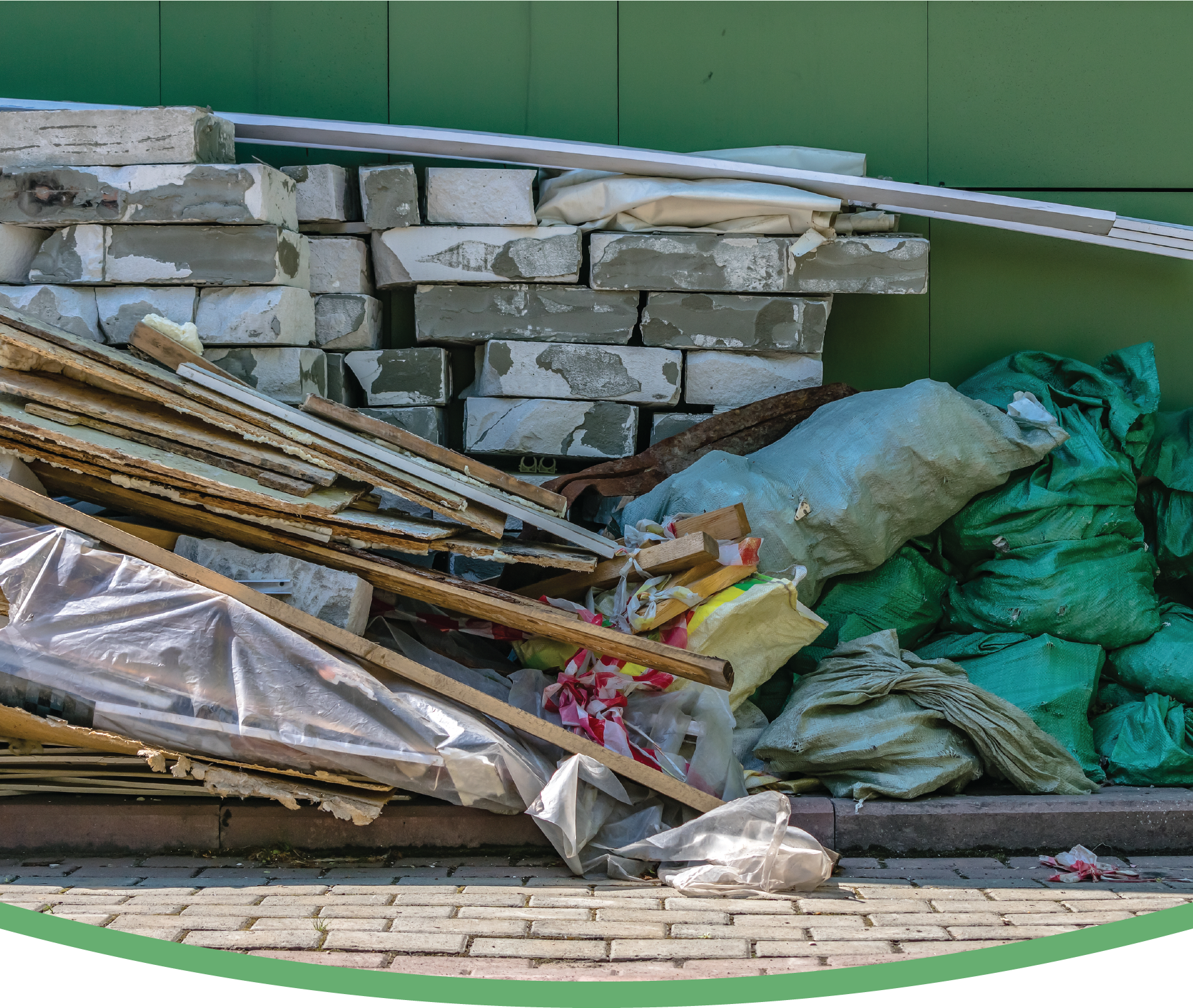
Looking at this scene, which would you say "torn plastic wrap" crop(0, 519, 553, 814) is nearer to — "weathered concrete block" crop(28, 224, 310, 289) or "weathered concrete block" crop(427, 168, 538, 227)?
"weathered concrete block" crop(28, 224, 310, 289)

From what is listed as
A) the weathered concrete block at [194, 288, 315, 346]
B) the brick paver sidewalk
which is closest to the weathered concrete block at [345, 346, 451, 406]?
the weathered concrete block at [194, 288, 315, 346]

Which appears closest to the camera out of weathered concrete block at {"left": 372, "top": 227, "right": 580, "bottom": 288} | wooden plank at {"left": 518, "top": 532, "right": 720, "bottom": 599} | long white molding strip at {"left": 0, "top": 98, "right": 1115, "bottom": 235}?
wooden plank at {"left": 518, "top": 532, "right": 720, "bottom": 599}

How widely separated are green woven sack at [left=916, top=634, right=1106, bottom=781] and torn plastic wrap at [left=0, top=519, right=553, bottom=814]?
6.31 feet

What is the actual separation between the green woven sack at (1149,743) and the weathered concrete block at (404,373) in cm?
291

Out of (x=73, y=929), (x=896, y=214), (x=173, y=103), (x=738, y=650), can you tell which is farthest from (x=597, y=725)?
(x=173, y=103)

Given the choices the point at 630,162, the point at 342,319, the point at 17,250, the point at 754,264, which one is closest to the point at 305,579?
the point at 342,319

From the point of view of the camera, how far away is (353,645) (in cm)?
325

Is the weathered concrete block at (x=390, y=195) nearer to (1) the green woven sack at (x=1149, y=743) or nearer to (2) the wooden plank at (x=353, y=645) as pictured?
(2) the wooden plank at (x=353, y=645)

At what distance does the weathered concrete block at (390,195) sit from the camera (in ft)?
14.8

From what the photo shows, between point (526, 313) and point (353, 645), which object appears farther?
point (526, 313)

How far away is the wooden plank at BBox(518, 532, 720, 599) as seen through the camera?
3633 millimetres

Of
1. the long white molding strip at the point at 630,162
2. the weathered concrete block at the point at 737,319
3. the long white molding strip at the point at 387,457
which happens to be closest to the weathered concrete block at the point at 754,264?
the weathered concrete block at the point at 737,319

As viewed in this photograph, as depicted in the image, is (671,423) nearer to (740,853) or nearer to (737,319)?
(737,319)

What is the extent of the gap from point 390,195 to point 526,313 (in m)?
0.73
